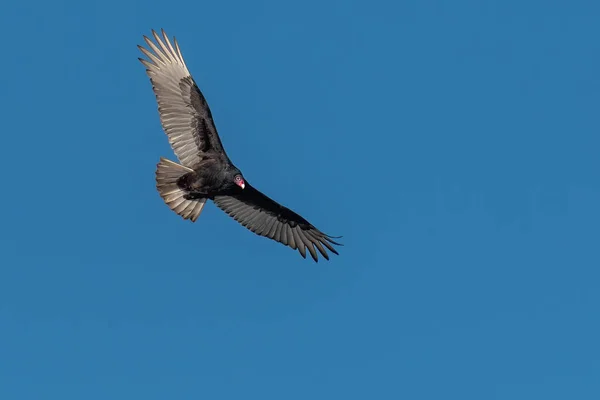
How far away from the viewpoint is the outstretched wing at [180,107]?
20641 millimetres

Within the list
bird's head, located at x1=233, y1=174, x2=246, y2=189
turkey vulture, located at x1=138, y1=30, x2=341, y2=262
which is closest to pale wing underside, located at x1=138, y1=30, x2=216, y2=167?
turkey vulture, located at x1=138, y1=30, x2=341, y2=262

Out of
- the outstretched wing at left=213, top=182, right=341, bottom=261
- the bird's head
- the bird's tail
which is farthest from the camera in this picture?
the outstretched wing at left=213, top=182, right=341, bottom=261

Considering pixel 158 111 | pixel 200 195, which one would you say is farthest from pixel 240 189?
pixel 158 111

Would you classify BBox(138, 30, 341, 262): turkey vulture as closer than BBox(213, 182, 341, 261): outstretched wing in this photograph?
Yes

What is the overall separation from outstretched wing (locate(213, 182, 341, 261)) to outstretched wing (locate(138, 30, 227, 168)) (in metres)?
1.74

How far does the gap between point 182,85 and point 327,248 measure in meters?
4.12

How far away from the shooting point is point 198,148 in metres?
20.7

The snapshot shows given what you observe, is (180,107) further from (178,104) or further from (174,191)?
(174,191)

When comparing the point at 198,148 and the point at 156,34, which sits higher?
the point at 156,34

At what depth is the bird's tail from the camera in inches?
800

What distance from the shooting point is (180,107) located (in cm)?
2070

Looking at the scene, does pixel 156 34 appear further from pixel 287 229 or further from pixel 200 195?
pixel 287 229

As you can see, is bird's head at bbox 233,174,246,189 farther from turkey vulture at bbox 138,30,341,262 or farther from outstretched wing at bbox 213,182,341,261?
outstretched wing at bbox 213,182,341,261

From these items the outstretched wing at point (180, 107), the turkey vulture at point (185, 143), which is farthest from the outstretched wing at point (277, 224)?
the outstretched wing at point (180, 107)
